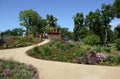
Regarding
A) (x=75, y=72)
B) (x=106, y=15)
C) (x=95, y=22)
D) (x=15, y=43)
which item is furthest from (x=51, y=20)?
(x=75, y=72)

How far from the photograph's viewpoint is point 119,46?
34.6 meters

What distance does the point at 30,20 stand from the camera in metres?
72.3

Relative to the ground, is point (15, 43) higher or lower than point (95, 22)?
lower

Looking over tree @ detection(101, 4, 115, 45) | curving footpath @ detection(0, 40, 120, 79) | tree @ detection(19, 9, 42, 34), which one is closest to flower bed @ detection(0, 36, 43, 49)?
curving footpath @ detection(0, 40, 120, 79)

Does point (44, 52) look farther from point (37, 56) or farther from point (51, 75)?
point (51, 75)

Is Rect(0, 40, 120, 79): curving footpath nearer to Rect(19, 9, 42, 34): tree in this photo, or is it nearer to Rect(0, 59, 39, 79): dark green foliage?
Rect(0, 59, 39, 79): dark green foliage

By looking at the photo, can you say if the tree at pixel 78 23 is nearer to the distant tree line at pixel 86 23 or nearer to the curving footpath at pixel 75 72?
the distant tree line at pixel 86 23

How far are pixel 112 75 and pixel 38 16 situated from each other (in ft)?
202

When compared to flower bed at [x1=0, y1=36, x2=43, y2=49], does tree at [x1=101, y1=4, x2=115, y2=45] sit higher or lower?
higher

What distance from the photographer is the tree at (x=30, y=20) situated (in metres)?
71.6

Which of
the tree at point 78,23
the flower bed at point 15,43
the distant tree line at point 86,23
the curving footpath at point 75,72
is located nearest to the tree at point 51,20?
the distant tree line at point 86,23

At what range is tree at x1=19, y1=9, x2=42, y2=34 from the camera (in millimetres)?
71562

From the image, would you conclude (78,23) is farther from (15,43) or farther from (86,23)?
(15,43)

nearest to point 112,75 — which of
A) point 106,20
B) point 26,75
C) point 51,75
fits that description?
point 51,75
